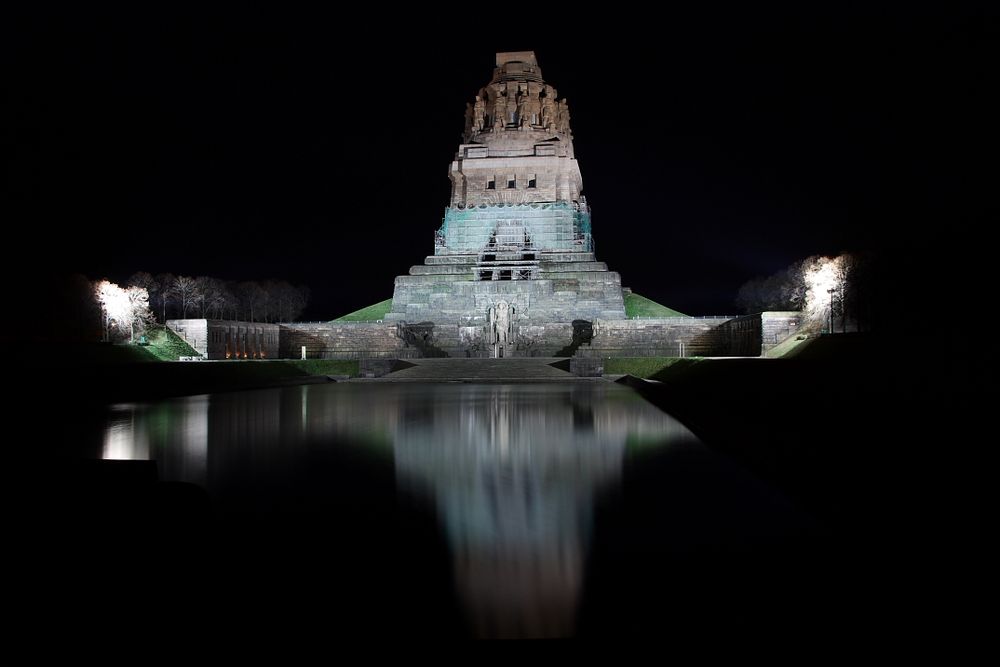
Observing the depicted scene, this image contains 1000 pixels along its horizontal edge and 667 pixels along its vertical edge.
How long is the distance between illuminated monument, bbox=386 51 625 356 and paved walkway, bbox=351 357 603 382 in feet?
38.7

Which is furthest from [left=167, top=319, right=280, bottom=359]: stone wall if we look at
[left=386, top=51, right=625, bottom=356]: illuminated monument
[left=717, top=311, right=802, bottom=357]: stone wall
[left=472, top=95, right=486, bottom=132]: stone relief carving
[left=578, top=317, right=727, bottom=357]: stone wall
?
[left=717, top=311, right=802, bottom=357]: stone wall

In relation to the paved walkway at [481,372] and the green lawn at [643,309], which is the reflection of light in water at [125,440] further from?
the green lawn at [643,309]

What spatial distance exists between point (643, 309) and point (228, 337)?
92.7ft

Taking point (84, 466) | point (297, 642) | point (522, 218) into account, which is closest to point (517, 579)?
point (297, 642)

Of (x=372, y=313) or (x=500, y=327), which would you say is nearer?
(x=500, y=327)

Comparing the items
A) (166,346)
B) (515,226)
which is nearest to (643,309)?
(515,226)

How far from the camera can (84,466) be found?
467 centimetres

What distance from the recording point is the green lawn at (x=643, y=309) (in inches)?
1940

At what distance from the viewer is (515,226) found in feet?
167

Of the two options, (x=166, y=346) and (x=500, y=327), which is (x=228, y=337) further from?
(x=500, y=327)

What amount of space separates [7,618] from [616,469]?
5.22m

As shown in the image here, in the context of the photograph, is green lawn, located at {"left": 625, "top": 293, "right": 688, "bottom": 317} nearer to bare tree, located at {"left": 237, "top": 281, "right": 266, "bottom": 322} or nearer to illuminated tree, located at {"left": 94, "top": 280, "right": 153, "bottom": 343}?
bare tree, located at {"left": 237, "top": 281, "right": 266, "bottom": 322}

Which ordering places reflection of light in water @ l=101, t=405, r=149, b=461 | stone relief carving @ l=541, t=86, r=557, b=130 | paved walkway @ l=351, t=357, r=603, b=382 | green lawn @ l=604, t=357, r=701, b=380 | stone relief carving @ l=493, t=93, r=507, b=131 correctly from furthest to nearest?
stone relief carving @ l=541, t=86, r=557, b=130, stone relief carving @ l=493, t=93, r=507, b=131, paved walkway @ l=351, t=357, r=603, b=382, green lawn @ l=604, t=357, r=701, b=380, reflection of light in water @ l=101, t=405, r=149, b=461

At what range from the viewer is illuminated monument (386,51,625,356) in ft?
143
